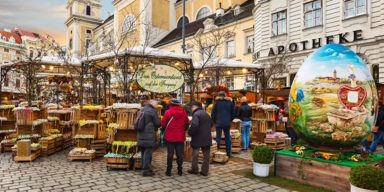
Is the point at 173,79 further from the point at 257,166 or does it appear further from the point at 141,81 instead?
the point at 257,166

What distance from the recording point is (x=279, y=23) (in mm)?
20578

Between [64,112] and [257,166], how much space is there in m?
7.68

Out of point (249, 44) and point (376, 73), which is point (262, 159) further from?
point (249, 44)

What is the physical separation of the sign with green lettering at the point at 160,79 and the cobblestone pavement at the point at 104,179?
93.9 inches

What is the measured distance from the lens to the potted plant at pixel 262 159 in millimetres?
5902

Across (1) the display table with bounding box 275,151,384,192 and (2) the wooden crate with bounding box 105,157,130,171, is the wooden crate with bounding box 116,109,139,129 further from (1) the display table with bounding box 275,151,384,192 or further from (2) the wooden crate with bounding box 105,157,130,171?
(1) the display table with bounding box 275,151,384,192

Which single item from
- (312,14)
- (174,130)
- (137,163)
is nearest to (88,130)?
(137,163)

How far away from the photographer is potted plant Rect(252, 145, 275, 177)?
19.4 feet

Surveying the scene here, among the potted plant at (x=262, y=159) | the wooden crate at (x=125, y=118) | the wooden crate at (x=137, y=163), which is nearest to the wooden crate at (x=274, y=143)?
the potted plant at (x=262, y=159)

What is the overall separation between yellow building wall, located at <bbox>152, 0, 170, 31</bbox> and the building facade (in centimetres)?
2122

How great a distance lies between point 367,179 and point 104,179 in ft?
16.4

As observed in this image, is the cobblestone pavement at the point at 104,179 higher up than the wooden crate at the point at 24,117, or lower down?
lower down

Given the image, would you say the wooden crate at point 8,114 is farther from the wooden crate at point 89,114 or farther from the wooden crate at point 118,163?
the wooden crate at point 118,163

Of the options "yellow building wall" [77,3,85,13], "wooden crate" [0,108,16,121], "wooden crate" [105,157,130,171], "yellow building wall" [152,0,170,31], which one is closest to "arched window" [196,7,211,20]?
"yellow building wall" [152,0,170,31]
